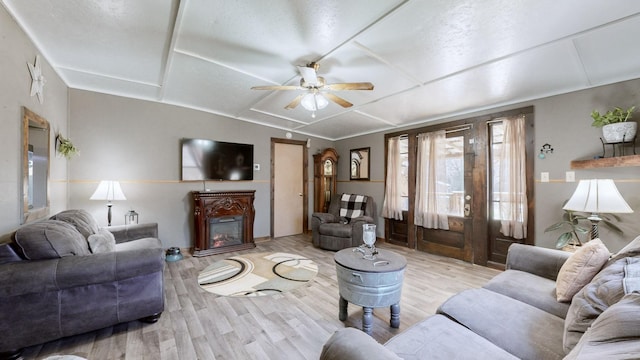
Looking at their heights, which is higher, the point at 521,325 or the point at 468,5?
the point at 468,5

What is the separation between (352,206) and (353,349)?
3908 millimetres

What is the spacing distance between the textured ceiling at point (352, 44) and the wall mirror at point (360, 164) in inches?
78.9

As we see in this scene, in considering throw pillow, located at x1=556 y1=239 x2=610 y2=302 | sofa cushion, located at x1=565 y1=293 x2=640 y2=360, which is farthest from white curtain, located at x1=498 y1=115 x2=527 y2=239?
sofa cushion, located at x1=565 y1=293 x2=640 y2=360

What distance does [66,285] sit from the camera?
1.77 metres

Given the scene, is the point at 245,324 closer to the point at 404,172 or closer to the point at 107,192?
the point at 107,192

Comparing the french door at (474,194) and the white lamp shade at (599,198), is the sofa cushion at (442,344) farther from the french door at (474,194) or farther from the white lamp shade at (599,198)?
the french door at (474,194)

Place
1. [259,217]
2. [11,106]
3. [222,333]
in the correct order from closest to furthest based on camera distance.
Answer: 1. [11,106]
2. [222,333]
3. [259,217]

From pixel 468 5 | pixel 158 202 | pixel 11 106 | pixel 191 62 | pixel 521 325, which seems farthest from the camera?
pixel 158 202

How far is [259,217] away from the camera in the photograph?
496 cm

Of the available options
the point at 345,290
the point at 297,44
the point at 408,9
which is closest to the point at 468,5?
the point at 408,9

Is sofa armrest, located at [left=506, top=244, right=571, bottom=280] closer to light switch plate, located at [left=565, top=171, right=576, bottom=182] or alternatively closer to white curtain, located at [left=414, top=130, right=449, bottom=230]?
light switch plate, located at [left=565, top=171, right=576, bottom=182]

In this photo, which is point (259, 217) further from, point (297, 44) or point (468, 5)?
point (468, 5)

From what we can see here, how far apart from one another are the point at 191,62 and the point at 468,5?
2.64 meters

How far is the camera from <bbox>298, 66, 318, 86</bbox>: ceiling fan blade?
222 cm
